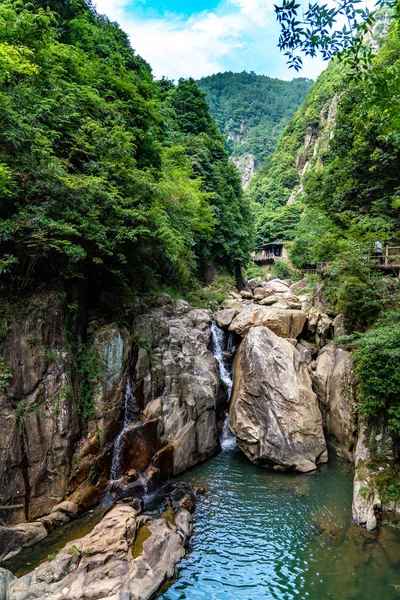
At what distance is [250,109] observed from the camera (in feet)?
458

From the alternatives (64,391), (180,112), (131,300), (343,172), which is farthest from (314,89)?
(64,391)

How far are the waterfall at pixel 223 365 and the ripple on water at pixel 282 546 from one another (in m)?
2.70

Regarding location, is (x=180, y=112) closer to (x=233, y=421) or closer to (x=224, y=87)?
(x=233, y=421)

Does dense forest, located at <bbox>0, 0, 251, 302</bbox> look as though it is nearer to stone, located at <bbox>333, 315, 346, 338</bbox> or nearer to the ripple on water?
the ripple on water

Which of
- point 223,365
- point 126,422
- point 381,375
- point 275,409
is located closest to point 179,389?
point 126,422

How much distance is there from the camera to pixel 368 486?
33.7 ft

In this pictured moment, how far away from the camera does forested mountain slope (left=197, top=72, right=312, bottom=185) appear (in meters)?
120

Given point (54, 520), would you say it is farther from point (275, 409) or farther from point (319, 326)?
point (319, 326)

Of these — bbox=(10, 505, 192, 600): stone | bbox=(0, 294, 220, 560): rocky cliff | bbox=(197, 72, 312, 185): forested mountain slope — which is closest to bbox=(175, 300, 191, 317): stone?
bbox=(0, 294, 220, 560): rocky cliff

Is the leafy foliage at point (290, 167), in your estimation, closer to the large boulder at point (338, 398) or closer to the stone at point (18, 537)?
the large boulder at point (338, 398)

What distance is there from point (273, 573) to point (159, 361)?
8.06 meters

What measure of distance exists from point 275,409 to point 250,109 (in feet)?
502

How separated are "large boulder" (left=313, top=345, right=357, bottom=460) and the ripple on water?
162cm

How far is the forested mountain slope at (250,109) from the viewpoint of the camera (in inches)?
4732
